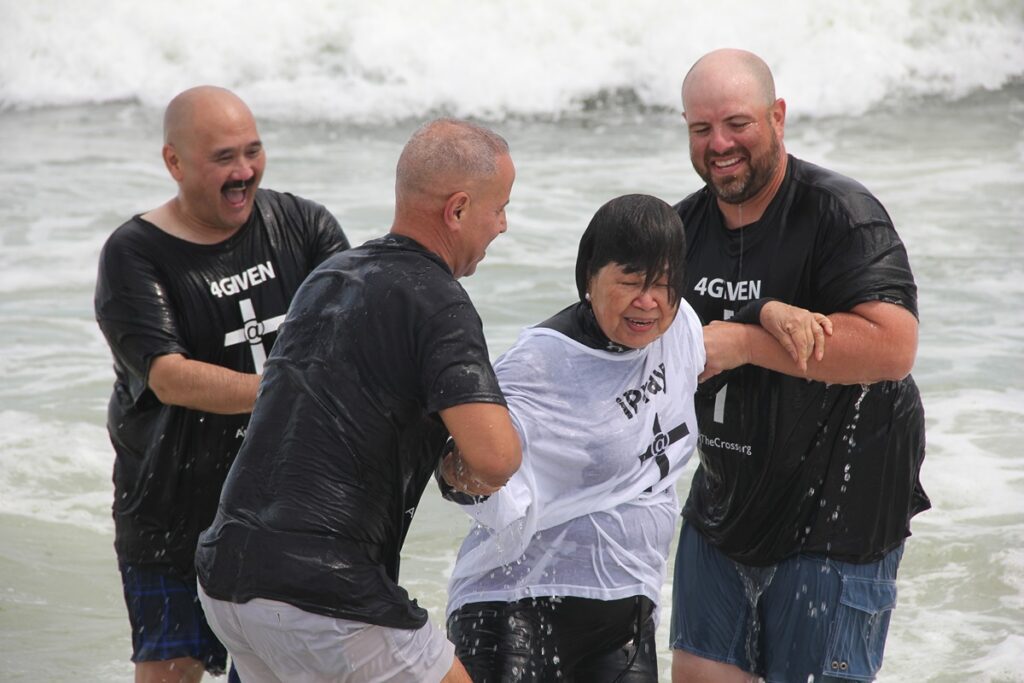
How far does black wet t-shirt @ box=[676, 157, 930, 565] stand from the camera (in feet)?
12.7

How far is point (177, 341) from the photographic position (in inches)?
164

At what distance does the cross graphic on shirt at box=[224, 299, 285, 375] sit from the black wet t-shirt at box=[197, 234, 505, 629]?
1.31m

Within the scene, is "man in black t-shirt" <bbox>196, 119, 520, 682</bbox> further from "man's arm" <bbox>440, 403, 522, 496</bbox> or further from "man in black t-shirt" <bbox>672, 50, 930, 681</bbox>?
"man in black t-shirt" <bbox>672, 50, 930, 681</bbox>

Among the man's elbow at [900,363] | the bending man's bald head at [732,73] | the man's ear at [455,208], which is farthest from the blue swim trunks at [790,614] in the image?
the man's ear at [455,208]

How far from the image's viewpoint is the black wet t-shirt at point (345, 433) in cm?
289

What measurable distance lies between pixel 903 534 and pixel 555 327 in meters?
1.29

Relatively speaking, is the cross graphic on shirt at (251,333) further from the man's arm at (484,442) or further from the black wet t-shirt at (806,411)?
the man's arm at (484,442)

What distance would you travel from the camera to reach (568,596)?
3.49 meters

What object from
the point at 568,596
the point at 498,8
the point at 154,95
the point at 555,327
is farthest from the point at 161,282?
the point at 498,8

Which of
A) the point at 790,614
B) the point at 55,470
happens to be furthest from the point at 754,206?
the point at 55,470

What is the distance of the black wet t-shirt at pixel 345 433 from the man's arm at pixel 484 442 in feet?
0.08

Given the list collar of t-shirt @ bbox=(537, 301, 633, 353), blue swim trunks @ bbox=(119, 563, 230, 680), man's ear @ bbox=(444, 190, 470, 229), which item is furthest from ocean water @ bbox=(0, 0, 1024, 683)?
man's ear @ bbox=(444, 190, 470, 229)

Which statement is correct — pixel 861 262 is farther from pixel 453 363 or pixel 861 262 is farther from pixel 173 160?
pixel 173 160

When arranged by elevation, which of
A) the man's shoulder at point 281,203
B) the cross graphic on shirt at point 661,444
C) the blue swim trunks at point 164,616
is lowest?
the blue swim trunks at point 164,616
